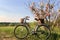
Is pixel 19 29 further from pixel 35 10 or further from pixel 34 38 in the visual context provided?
pixel 35 10

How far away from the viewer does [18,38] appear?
9195 mm

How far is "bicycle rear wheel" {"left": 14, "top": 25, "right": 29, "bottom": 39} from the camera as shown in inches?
346

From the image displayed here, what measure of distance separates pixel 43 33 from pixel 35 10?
2.34 meters

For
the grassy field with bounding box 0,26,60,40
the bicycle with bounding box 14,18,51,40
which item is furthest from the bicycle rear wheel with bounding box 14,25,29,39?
→ the grassy field with bounding box 0,26,60,40

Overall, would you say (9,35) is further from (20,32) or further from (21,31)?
(21,31)

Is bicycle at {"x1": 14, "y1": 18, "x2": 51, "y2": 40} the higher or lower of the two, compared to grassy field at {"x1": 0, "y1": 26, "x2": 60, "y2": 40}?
higher

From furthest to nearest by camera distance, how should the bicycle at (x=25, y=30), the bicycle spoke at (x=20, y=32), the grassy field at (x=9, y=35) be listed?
the grassy field at (x=9, y=35), the bicycle spoke at (x=20, y=32), the bicycle at (x=25, y=30)

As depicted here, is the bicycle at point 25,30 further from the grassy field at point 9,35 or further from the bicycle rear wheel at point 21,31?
the grassy field at point 9,35

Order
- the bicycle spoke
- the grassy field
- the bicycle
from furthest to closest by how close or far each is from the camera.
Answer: the grassy field
the bicycle spoke
the bicycle

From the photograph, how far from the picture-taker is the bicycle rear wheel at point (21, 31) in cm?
878

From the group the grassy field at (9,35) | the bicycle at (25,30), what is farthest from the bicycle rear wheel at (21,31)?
the grassy field at (9,35)

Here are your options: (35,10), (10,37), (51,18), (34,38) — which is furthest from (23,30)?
(51,18)

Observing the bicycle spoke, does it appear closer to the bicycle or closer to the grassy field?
the bicycle

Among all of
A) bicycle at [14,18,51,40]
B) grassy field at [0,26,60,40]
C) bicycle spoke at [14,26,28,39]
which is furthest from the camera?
grassy field at [0,26,60,40]
